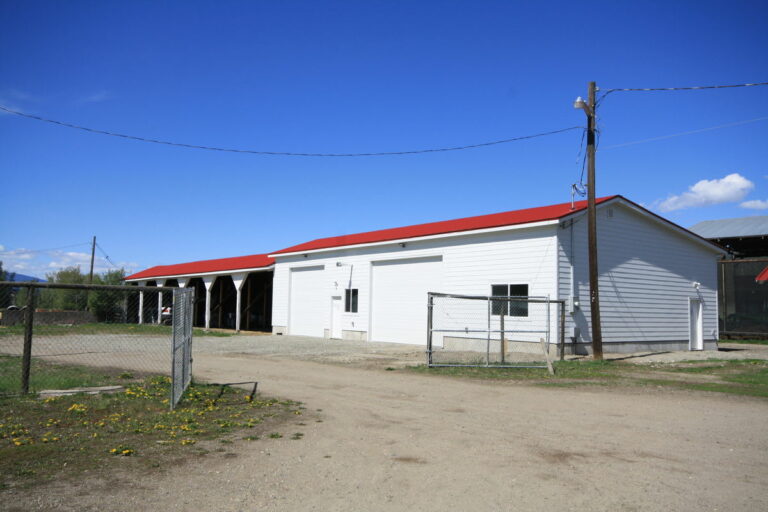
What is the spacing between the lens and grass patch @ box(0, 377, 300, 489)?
5.75 m

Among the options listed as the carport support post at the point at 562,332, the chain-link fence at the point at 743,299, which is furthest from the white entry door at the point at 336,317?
the chain-link fence at the point at 743,299

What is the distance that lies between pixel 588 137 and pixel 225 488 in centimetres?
1604

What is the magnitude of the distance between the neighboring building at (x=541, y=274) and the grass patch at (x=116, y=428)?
484 inches

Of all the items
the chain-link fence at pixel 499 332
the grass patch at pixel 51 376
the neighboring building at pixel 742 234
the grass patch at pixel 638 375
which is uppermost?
the neighboring building at pixel 742 234

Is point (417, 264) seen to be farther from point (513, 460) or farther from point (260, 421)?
point (513, 460)

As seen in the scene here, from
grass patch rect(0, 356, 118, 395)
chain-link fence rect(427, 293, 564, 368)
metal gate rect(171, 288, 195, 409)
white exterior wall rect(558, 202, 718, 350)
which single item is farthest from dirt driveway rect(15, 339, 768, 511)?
white exterior wall rect(558, 202, 718, 350)

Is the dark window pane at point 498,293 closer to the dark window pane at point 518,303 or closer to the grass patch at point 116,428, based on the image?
the dark window pane at point 518,303

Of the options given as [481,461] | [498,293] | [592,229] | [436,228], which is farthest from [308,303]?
[481,461]

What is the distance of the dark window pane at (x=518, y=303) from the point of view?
788 inches

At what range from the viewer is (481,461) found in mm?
6160

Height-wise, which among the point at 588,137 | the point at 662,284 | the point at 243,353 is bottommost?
the point at 243,353

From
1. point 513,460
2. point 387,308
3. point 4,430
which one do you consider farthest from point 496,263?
point 4,430

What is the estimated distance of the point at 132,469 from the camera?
222 inches

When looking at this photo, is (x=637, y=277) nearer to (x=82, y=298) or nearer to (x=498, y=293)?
(x=498, y=293)
